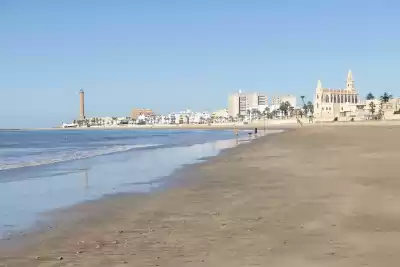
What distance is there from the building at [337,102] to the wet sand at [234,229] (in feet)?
437

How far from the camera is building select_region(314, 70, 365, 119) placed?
14912 centimetres

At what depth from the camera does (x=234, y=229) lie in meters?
6.92

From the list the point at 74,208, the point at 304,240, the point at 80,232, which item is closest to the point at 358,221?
→ the point at 304,240

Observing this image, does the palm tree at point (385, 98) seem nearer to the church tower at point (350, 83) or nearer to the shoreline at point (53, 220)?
the church tower at point (350, 83)

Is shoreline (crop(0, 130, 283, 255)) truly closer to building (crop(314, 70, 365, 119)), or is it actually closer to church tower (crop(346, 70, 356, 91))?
building (crop(314, 70, 365, 119))

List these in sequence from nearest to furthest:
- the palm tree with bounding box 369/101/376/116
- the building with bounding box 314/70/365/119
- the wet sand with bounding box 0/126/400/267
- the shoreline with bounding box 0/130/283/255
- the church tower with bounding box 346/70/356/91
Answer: the wet sand with bounding box 0/126/400/267
the shoreline with bounding box 0/130/283/255
the palm tree with bounding box 369/101/376/116
the building with bounding box 314/70/365/119
the church tower with bounding box 346/70/356/91

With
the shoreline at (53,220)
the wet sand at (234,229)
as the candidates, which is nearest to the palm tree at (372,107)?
the wet sand at (234,229)

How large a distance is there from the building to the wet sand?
437 ft

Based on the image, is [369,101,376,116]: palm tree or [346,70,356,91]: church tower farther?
[346,70,356,91]: church tower

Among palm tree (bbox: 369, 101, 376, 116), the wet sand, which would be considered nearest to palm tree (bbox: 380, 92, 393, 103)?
palm tree (bbox: 369, 101, 376, 116)

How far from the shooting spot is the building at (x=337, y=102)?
14912 centimetres

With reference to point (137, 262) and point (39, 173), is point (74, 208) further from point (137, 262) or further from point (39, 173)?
point (39, 173)

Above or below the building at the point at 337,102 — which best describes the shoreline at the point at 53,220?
below

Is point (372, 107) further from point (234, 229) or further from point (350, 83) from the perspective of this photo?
point (234, 229)
